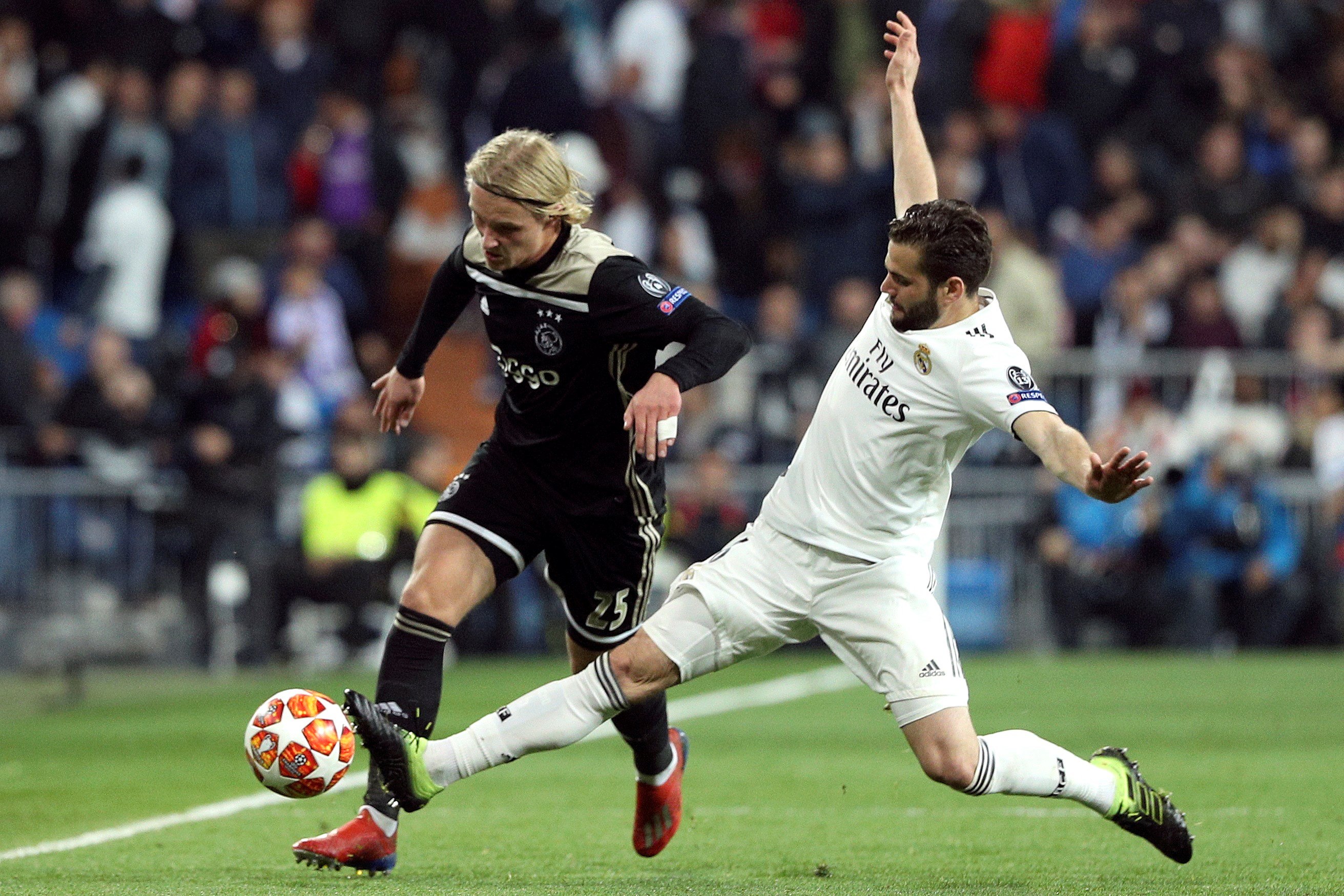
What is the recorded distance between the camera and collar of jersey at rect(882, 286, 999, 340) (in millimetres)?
6398

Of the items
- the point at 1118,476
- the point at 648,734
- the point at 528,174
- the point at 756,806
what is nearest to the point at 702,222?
the point at 756,806

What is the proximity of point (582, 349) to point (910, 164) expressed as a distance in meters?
1.31

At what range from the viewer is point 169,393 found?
16.3 meters

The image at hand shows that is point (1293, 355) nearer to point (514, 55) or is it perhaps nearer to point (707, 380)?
point (514, 55)

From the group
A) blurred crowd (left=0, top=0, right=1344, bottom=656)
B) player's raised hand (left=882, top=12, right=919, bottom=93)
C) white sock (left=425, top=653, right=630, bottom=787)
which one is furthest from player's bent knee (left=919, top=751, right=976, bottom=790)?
blurred crowd (left=0, top=0, right=1344, bottom=656)

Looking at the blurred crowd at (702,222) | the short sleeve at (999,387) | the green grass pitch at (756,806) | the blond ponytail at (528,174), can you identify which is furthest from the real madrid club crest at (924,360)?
the blurred crowd at (702,222)

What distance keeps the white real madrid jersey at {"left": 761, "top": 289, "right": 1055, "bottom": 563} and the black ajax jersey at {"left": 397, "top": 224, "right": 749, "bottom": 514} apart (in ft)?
1.42

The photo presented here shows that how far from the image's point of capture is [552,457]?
7.05 metres

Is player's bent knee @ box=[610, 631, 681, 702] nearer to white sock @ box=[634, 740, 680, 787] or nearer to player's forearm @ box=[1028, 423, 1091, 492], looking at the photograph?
white sock @ box=[634, 740, 680, 787]

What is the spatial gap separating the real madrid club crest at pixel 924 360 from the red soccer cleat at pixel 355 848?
2.20m

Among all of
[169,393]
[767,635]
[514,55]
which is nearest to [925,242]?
[767,635]

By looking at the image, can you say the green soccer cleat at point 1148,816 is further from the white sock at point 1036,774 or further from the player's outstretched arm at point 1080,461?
the player's outstretched arm at point 1080,461

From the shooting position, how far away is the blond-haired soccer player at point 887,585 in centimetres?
633

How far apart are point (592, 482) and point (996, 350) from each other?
1.49m
